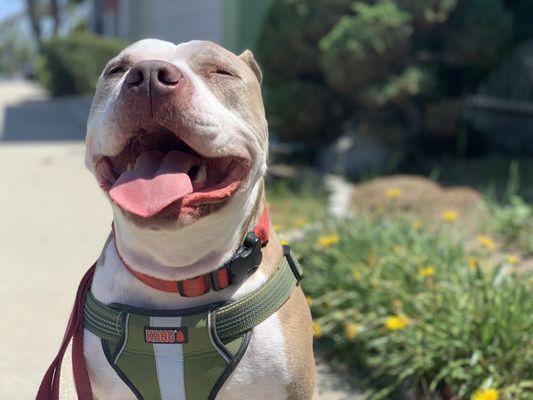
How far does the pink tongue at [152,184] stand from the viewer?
2053 millimetres

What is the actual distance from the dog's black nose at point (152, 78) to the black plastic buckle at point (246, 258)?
1.88ft

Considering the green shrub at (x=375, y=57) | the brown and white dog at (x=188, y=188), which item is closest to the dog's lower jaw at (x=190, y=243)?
the brown and white dog at (x=188, y=188)

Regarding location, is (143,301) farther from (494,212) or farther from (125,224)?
(494,212)

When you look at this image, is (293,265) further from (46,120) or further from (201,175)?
(46,120)

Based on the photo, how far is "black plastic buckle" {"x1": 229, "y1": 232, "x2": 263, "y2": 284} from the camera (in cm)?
235

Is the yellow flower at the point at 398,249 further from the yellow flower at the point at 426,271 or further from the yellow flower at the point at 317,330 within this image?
the yellow flower at the point at 317,330

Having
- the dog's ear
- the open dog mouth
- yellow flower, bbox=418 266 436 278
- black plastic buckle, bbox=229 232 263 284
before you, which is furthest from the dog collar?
yellow flower, bbox=418 266 436 278

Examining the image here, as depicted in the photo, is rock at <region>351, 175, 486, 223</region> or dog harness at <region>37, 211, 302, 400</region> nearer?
dog harness at <region>37, 211, 302, 400</region>

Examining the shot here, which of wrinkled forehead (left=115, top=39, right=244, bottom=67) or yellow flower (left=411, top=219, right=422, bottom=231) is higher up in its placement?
wrinkled forehead (left=115, top=39, right=244, bottom=67)

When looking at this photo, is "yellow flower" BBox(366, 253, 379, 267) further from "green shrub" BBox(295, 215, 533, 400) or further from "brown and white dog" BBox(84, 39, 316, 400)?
"brown and white dog" BBox(84, 39, 316, 400)

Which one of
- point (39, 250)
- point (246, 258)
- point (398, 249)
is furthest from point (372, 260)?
point (39, 250)

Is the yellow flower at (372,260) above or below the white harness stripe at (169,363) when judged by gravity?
below

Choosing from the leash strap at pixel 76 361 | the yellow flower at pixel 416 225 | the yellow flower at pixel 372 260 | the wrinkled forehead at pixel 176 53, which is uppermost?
the wrinkled forehead at pixel 176 53

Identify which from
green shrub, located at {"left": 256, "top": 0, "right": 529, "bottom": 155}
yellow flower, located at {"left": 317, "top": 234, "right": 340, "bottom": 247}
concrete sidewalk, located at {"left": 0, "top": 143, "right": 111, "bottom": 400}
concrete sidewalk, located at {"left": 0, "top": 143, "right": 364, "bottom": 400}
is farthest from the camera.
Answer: green shrub, located at {"left": 256, "top": 0, "right": 529, "bottom": 155}
